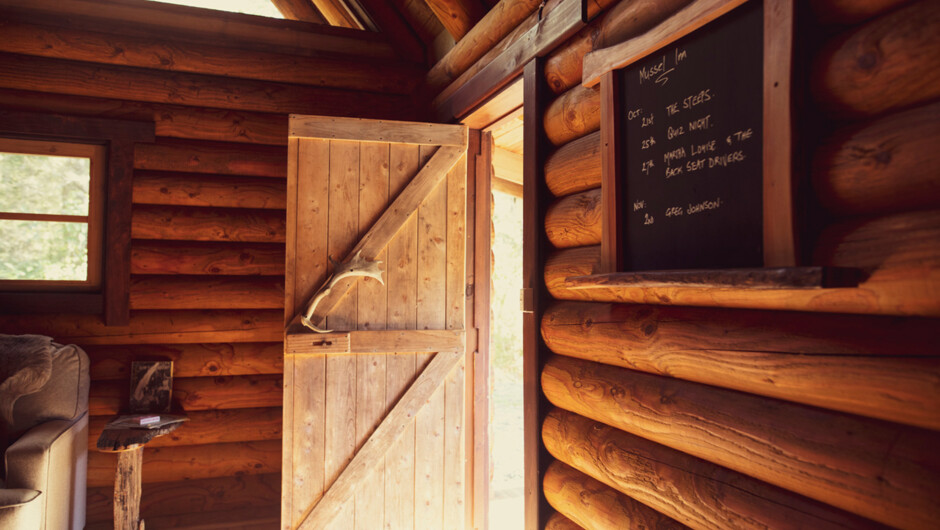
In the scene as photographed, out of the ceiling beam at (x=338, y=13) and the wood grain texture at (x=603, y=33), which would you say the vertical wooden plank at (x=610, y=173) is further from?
the ceiling beam at (x=338, y=13)

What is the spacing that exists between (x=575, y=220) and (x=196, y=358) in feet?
8.83

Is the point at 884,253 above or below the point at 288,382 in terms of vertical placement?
above

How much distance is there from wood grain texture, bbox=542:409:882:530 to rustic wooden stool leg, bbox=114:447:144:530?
2.28 m

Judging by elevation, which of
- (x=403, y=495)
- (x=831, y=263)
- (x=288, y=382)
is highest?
(x=831, y=263)

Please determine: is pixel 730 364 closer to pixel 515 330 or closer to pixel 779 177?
pixel 779 177

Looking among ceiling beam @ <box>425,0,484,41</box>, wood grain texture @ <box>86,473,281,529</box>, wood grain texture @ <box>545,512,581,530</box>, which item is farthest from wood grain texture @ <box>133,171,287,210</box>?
wood grain texture @ <box>545,512,581,530</box>

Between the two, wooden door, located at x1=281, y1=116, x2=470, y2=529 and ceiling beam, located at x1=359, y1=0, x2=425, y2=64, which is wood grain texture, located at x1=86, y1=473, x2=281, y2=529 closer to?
wooden door, located at x1=281, y1=116, x2=470, y2=529

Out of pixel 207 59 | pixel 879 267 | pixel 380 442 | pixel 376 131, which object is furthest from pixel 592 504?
pixel 207 59

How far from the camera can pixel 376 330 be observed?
2900mm

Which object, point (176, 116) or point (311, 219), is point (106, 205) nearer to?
point (176, 116)

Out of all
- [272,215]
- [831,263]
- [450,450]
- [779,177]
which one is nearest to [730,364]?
[831,263]

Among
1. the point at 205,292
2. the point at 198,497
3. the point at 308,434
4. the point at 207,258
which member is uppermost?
the point at 207,258

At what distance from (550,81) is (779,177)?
4.14 ft

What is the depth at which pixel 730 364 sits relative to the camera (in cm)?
132
